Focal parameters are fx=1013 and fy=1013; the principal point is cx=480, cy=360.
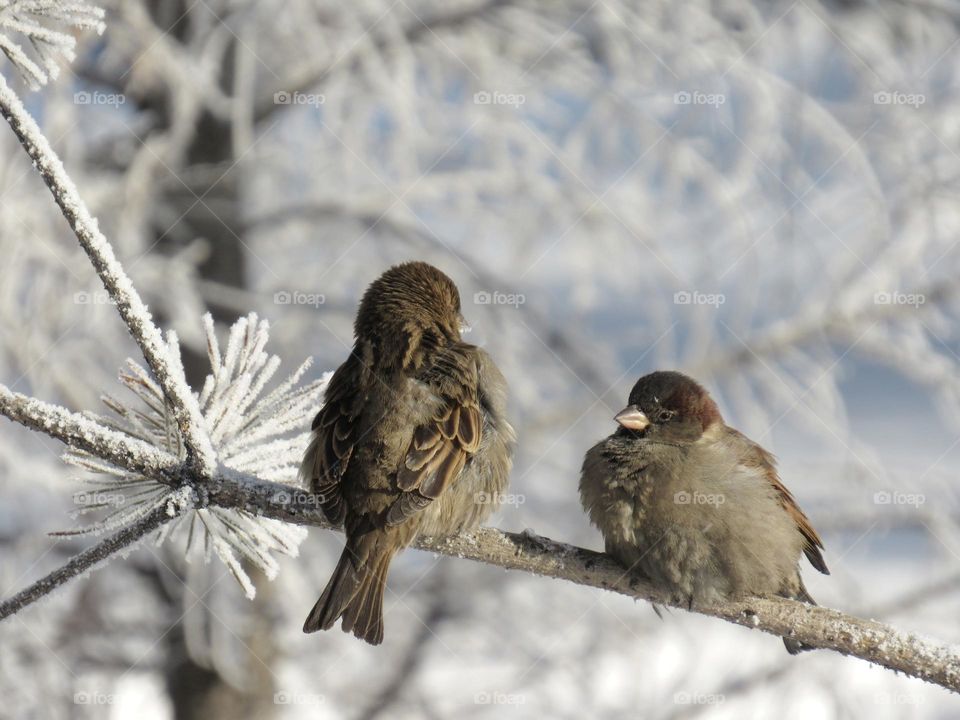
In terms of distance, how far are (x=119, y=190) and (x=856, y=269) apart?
4660 mm

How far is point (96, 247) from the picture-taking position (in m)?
1.93

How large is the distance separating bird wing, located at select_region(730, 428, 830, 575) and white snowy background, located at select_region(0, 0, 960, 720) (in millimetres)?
2766

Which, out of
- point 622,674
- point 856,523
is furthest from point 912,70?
point 622,674

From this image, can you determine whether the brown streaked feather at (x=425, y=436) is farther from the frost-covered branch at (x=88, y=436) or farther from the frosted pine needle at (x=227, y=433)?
the frost-covered branch at (x=88, y=436)

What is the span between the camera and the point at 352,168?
6574mm

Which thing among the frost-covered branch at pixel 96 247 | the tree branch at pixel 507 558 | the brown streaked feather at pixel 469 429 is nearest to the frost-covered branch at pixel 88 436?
the tree branch at pixel 507 558

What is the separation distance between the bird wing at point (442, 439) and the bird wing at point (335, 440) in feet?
0.54

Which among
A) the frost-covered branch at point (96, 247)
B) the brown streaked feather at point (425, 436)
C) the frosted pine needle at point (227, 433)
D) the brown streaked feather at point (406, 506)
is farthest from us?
the brown streaked feather at point (425, 436)

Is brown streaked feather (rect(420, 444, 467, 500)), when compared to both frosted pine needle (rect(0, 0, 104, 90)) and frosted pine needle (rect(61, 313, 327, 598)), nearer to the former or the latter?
frosted pine needle (rect(61, 313, 327, 598))

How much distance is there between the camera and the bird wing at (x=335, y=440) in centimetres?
290

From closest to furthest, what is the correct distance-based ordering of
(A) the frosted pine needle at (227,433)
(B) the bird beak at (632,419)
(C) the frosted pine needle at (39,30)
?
(C) the frosted pine needle at (39,30)
(A) the frosted pine needle at (227,433)
(B) the bird beak at (632,419)

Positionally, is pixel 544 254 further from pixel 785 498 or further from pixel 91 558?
pixel 91 558

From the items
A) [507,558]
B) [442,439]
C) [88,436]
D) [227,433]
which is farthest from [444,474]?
[88,436]

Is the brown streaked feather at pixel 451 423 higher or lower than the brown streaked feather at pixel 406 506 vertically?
higher
